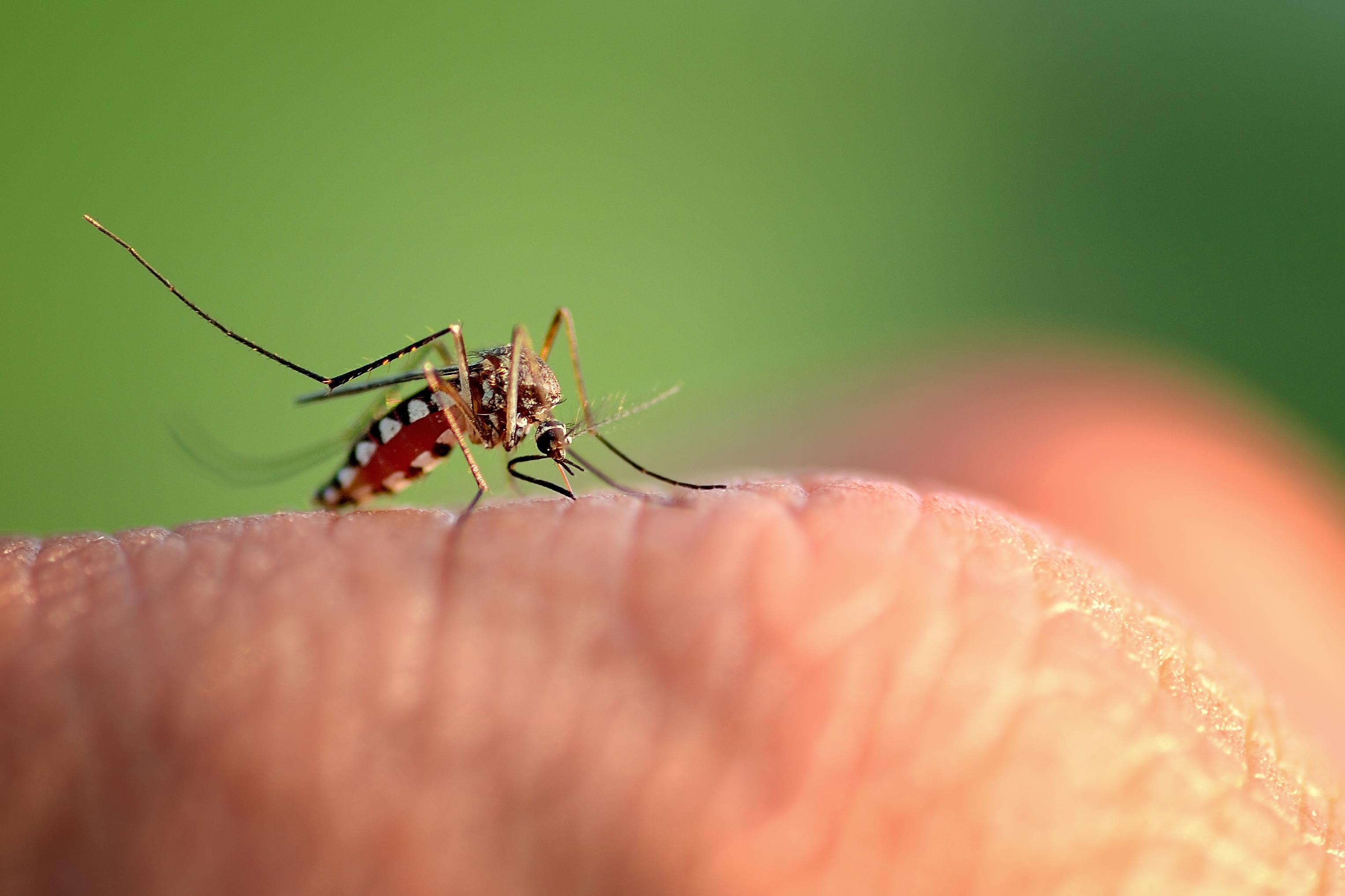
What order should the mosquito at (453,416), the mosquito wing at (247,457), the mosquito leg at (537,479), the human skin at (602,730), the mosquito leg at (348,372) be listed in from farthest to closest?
the mosquito wing at (247,457) < the mosquito at (453,416) < the mosquito leg at (348,372) < the mosquito leg at (537,479) < the human skin at (602,730)

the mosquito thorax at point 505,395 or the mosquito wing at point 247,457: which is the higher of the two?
A: the mosquito thorax at point 505,395

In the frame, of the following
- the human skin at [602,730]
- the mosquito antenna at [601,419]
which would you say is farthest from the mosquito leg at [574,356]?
the human skin at [602,730]

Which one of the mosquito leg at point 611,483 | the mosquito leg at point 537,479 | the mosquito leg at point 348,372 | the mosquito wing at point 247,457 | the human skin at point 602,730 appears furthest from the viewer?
the mosquito wing at point 247,457

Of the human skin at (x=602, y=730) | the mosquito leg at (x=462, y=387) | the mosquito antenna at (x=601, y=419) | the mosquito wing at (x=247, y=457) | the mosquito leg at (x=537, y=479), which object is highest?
the mosquito antenna at (x=601, y=419)

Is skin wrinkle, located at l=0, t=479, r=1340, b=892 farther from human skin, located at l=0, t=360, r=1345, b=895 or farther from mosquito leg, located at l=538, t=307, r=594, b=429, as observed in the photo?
mosquito leg, located at l=538, t=307, r=594, b=429

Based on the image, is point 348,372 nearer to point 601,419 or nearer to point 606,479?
point 601,419

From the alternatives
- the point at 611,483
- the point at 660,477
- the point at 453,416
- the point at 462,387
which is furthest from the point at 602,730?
the point at 462,387

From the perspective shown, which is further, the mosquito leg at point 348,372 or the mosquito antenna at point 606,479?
the mosquito leg at point 348,372

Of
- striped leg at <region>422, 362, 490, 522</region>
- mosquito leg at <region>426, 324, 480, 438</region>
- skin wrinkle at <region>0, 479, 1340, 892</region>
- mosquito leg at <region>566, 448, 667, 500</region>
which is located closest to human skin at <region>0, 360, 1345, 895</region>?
skin wrinkle at <region>0, 479, 1340, 892</region>

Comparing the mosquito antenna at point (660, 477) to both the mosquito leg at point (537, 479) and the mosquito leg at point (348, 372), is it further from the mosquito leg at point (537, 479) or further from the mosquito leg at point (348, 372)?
the mosquito leg at point (348, 372)
